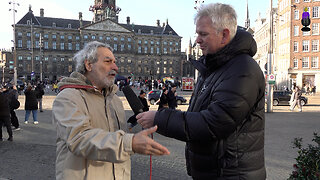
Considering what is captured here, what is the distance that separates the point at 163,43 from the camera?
103 metres

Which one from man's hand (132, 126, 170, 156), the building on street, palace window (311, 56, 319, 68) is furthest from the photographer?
palace window (311, 56, 319, 68)

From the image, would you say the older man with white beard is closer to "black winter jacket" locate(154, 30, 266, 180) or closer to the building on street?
"black winter jacket" locate(154, 30, 266, 180)

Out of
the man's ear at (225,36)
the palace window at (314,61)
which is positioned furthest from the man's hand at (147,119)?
the palace window at (314,61)

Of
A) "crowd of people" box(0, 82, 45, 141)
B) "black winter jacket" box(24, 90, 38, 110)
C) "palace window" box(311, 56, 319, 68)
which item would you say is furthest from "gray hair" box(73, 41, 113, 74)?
"palace window" box(311, 56, 319, 68)

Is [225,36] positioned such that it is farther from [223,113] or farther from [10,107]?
[10,107]

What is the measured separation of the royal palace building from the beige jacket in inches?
3332

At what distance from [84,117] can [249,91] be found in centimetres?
112

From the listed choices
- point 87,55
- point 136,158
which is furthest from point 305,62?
point 87,55

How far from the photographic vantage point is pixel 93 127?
196 cm

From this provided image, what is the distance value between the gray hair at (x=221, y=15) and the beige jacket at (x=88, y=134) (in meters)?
0.98

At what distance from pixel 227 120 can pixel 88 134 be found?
890mm

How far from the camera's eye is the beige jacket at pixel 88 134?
1.58 meters

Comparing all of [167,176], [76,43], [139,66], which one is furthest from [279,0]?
[76,43]

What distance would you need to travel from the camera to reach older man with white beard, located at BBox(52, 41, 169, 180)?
1562 millimetres
